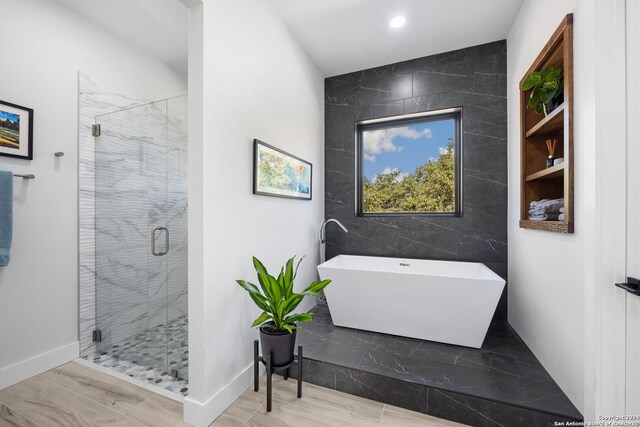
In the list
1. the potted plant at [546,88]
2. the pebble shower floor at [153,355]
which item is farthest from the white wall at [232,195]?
the potted plant at [546,88]

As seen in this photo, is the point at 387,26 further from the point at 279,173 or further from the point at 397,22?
the point at 279,173

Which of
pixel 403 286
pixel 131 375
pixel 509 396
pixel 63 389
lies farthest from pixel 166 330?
pixel 509 396

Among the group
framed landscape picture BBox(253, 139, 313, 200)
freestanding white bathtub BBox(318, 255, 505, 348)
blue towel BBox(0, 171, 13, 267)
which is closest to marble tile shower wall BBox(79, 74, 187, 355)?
blue towel BBox(0, 171, 13, 267)

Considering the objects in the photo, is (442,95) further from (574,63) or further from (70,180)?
(70,180)

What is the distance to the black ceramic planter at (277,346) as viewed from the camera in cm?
160

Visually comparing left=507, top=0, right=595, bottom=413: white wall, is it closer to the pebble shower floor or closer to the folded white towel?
the folded white towel

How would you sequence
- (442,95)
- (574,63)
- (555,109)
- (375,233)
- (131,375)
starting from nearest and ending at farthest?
(574,63), (555,109), (131,375), (442,95), (375,233)

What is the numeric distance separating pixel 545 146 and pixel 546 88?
57cm

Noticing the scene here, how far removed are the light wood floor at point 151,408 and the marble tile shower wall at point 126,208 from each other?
456 mm

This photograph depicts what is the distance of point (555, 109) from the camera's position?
1629 mm

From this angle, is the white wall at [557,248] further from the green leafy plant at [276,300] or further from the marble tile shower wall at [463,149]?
the green leafy plant at [276,300]

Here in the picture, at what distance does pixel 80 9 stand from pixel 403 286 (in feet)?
11.0

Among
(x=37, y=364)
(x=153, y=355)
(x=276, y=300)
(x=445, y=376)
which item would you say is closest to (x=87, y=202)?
(x=37, y=364)

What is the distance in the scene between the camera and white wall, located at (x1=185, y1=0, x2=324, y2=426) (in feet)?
4.79
